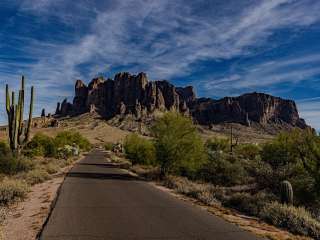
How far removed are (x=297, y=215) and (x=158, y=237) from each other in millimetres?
5124

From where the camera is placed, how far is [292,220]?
38.0 feet

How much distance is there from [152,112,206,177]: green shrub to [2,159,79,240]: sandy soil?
11447mm

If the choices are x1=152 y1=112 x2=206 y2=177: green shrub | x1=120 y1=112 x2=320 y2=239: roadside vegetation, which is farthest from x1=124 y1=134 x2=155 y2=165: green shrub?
x1=152 y1=112 x2=206 y2=177: green shrub

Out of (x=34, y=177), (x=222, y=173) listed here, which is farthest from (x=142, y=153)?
(x=34, y=177)

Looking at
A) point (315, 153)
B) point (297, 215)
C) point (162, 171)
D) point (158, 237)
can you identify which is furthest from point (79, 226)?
point (162, 171)

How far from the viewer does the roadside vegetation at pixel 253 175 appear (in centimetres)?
1315

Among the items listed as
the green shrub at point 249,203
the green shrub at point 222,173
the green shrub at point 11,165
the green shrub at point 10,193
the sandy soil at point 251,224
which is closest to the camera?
the sandy soil at point 251,224

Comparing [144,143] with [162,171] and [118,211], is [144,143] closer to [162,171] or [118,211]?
[162,171]

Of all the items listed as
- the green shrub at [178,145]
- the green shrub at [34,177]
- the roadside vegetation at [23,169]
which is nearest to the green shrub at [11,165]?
the roadside vegetation at [23,169]

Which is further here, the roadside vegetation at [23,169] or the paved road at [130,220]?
the roadside vegetation at [23,169]

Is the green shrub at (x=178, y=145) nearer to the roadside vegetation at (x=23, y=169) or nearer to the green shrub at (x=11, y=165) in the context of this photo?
the roadside vegetation at (x=23, y=169)

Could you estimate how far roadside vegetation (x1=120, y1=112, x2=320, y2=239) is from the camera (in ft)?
43.1

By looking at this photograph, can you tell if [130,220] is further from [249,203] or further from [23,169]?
[23,169]

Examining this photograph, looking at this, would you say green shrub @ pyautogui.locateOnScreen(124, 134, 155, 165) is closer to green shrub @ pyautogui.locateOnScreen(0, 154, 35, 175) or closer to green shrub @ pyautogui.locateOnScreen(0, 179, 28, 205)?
green shrub @ pyautogui.locateOnScreen(0, 154, 35, 175)
